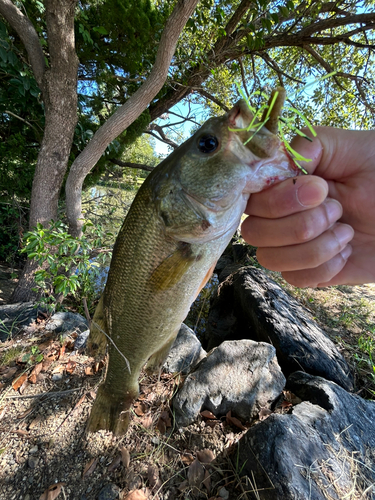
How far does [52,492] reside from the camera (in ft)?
6.03

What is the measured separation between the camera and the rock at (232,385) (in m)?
2.28

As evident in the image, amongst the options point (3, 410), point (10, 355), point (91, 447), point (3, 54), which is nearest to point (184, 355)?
point (91, 447)

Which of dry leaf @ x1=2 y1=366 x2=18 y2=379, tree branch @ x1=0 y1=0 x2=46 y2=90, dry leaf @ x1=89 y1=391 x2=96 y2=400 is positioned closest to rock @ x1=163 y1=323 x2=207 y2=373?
dry leaf @ x1=89 y1=391 x2=96 y2=400

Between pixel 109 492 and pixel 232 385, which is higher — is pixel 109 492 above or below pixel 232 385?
below

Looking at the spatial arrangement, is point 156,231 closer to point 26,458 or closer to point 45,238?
point 45,238

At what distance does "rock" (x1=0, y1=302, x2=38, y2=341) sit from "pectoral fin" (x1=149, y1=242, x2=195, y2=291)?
8.93 ft

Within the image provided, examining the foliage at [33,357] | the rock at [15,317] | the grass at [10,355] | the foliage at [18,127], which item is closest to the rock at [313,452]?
the foliage at [33,357]

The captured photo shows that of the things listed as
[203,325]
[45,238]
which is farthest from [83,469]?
[203,325]

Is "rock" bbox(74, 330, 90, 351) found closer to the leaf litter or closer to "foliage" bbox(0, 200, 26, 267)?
the leaf litter

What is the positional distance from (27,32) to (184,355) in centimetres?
433

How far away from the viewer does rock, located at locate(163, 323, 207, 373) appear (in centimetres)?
280

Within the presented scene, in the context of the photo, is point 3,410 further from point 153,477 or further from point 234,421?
point 234,421

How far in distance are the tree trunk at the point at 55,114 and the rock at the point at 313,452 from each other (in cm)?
366

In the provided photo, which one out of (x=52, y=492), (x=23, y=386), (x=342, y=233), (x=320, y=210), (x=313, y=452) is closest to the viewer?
(x=320, y=210)
